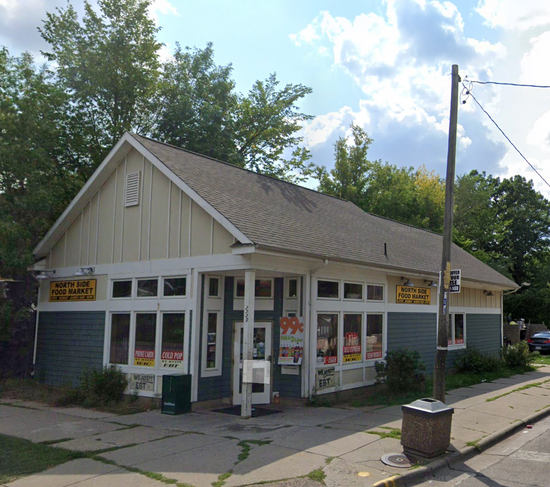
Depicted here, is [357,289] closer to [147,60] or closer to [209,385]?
[209,385]

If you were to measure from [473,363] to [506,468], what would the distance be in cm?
1135

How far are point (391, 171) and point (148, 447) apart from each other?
130 feet

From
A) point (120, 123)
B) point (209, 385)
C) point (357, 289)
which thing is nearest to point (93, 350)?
point (209, 385)

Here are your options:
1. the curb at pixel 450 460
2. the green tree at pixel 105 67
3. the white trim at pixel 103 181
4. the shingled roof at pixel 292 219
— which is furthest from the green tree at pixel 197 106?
the curb at pixel 450 460

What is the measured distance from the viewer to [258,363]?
12492mm

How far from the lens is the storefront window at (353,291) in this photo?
45.4ft

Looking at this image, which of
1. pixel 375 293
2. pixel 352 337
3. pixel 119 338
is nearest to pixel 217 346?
pixel 119 338

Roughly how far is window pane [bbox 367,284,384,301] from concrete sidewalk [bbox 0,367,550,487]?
3.35 meters

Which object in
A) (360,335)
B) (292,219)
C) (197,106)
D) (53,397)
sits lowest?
(53,397)

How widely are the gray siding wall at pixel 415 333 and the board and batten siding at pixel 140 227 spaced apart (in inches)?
259

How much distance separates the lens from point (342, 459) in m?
7.80

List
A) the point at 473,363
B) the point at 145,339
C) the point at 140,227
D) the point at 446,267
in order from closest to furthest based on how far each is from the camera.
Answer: the point at 446,267 < the point at 145,339 < the point at 140,227 < the point at 473,363

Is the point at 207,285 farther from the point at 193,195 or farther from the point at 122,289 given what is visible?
the point at 122,289

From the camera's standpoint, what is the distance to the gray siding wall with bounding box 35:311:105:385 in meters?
14.1
